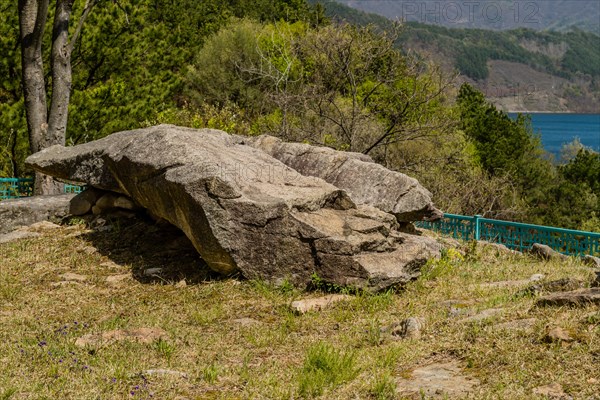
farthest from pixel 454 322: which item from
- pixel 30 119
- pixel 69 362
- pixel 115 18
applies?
pixel 115 18

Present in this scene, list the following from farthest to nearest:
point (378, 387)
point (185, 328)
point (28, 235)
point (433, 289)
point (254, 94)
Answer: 1. point (254, 94)
2. point (28, 235)
3. point (433, 289)
4. point (185, 328)
5. point (378, 387)

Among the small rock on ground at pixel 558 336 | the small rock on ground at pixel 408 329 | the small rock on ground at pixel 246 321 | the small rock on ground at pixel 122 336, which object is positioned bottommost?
the small rock on ground at pixel 246 321

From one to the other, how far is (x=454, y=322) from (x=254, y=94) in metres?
35.1

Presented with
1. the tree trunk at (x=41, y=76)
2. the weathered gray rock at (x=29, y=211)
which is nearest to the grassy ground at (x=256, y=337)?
the weathered gray rock at (x=29, y=211)

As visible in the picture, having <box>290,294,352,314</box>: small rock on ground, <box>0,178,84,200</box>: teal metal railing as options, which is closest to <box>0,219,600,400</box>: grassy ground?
<box>290,294,352,314</box>: small rock on ground

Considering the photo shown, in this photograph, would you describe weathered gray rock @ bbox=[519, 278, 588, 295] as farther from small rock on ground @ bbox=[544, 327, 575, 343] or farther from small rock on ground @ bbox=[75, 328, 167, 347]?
small rock on ground @ bbox=[75, 328, 167, 347]

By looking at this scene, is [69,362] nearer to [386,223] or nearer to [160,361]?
[160,361]

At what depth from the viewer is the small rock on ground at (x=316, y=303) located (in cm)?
887

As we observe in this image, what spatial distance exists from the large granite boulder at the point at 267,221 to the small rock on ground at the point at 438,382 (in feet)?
10.4

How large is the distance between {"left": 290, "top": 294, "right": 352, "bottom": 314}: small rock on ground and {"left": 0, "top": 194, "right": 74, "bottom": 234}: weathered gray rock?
6.96 meters

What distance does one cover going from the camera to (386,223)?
10602 mm

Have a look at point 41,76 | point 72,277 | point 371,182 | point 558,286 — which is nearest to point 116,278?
point 72,277

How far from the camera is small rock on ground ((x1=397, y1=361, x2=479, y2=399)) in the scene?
574cm

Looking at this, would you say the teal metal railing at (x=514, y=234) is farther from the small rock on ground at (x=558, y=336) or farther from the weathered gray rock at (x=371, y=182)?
the small rock on ground at (x=558, y=336)
